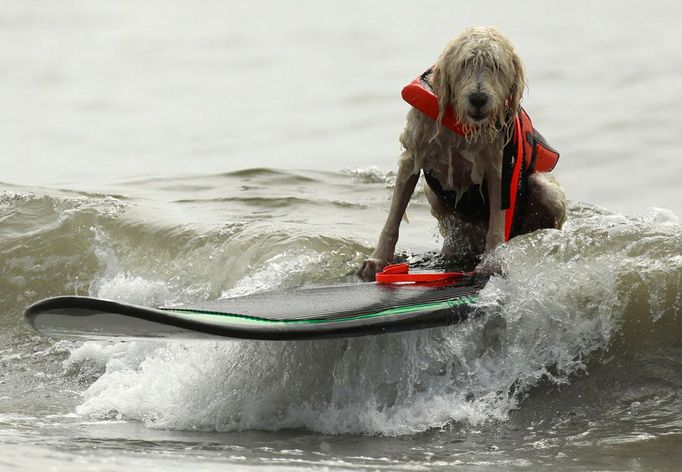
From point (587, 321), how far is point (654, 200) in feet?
19.2

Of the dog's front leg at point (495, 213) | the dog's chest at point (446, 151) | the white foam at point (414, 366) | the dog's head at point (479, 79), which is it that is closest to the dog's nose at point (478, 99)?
the dog's head at point (479, 79)

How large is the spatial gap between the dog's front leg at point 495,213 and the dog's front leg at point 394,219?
38 cm

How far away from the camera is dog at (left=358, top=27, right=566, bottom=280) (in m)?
5.42

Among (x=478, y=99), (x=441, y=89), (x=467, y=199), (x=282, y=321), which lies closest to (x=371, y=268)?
(x=467, y=199)

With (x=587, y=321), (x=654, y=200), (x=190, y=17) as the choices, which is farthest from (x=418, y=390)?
(x=190, y=17)

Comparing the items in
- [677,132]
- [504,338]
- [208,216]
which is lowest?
[504,338]

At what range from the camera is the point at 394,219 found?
597cm

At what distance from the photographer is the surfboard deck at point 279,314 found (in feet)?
14.5

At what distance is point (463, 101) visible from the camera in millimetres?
5410

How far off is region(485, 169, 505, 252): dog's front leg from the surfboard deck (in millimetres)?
296

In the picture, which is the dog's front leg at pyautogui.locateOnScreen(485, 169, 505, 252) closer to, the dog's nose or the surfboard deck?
the surfboard deck

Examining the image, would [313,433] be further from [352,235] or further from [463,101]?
[352,235]

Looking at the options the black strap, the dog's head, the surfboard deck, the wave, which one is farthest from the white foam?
the dog's head

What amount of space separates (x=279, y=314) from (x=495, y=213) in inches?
59.5
